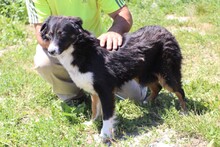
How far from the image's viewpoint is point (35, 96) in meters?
4.98

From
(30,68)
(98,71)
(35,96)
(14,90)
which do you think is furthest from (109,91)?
(30,68)

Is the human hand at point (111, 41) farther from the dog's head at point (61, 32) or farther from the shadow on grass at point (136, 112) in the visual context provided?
the shadow on grass at point (136, 112)

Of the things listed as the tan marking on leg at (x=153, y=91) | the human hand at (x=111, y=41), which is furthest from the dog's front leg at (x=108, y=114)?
the tan marking on leg at (x=153, y=91)

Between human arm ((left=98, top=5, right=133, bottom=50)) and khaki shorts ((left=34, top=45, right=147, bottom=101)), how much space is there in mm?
544

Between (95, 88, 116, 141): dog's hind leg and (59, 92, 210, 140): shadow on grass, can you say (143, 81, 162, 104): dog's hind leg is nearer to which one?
(59, 92, 210, 140): shadow on grass

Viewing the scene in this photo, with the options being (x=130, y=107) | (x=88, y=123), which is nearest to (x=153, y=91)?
(x=130, y=107)

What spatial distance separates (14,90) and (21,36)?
2.10 m

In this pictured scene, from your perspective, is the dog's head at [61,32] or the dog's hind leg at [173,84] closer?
the dog's head at [61,32]

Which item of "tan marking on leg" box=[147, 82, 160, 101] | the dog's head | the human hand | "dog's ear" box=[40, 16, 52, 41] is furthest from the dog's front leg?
"tan marking on leg" box=[147, 82, 160, 101]

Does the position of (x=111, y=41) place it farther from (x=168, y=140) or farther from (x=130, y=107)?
(x=168, y=140)

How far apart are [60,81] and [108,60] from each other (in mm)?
987

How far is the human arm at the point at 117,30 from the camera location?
3967 millimetres

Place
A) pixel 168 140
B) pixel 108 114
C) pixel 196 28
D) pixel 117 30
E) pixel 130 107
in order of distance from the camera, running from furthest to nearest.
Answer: pixel 196 28 < pixel 130 107 < pixel 117 30 < pixel 108 114 < pixel 168 140

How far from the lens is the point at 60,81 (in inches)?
183
